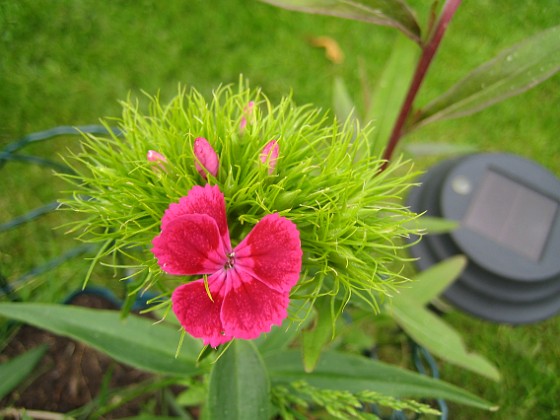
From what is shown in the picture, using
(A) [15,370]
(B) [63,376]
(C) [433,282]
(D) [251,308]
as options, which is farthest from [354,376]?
(B) [63,376]

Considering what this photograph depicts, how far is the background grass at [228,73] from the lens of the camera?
1.81 meters

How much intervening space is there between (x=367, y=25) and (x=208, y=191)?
210cm

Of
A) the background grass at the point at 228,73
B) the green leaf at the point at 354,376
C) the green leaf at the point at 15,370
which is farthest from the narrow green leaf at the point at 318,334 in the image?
the background grass at the point at 228,73

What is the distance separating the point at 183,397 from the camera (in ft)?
3.58

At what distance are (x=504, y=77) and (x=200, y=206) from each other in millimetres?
630

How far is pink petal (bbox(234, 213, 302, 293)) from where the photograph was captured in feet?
1.89

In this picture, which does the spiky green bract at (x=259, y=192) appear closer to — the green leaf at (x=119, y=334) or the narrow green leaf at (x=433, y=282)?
the green leaf at (x=119, y=334)

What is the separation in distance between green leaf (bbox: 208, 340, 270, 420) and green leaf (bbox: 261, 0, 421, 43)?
1.87 feet

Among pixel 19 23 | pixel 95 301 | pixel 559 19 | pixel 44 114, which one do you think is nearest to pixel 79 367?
pixel 95 301

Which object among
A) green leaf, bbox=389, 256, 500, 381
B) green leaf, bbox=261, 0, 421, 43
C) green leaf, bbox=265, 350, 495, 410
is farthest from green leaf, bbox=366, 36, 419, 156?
green leaf, bbox=265, 350, 495, 410

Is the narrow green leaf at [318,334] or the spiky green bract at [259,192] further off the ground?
the spiky green bract at [259,192]

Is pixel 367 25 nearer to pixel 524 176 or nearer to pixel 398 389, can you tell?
pixel 524 176

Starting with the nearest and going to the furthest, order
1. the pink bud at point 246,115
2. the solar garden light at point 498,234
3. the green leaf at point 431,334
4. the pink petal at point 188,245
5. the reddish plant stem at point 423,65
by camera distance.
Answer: the pink petal at point 188,245 < the pink bud at point 246,115 < the reddish plant stem at point 423,65 < the green leaf at point 431,334 < the solar garden light at point 498,234

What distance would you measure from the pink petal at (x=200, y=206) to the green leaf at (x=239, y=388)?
0.96ft
